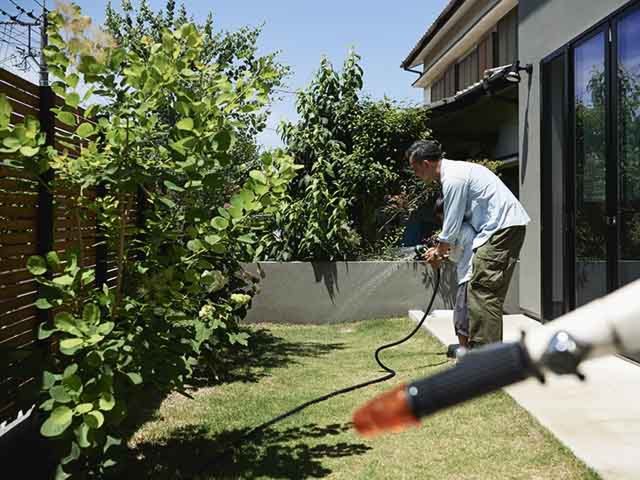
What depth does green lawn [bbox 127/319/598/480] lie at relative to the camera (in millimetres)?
3609

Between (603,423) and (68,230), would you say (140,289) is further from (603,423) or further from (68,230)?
(603,423)

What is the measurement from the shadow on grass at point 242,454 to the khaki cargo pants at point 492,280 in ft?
4.85

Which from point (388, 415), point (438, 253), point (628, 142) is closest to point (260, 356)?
point (438, 253)

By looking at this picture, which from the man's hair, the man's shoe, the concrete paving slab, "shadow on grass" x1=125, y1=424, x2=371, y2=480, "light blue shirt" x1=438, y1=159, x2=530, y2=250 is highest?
the man's hair

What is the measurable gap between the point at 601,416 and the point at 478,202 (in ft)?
6.18

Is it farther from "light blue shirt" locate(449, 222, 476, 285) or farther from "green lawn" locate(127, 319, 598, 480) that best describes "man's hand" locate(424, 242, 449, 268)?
"green lawn" locate(127, 319, 598, 480)

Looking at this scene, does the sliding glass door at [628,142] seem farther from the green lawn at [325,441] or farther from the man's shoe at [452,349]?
the green lawn at [325,441]

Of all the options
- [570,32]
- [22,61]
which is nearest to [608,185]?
[570,32]

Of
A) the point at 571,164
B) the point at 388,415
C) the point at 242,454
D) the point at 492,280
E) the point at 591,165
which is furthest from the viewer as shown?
→ the point at 571,164

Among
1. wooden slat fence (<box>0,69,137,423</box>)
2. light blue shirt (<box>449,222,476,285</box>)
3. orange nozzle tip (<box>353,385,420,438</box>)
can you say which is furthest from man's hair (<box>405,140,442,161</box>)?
orange nozzle tip (<box>353,385,420,438</box>)

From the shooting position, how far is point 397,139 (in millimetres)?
10422

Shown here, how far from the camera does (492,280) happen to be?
5336 millimetres

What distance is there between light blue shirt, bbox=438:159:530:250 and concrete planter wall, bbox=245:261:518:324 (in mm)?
3747

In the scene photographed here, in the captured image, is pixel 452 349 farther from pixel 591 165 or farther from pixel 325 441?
pixel 325 441
